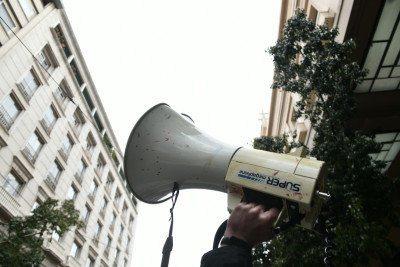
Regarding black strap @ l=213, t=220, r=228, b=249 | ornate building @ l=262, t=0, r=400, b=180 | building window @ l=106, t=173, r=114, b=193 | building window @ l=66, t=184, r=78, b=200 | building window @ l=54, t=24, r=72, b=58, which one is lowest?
black strap @ l=213, t=220, r=228, b=249

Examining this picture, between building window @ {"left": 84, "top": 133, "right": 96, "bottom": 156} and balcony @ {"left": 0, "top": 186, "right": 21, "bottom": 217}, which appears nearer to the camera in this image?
balcony @ {"left": 0, "top": 186, "right": 21, "bottom": 217}

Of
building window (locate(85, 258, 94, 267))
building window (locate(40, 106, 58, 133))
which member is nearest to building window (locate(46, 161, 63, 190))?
building window (locate(40, 106, 58, 133))

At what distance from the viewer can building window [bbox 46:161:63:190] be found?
15442 mm

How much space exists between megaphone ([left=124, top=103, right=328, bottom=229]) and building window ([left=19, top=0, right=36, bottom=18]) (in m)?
15.6

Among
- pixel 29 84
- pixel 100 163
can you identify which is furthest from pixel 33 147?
pixel 100 163

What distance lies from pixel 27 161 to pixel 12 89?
3.29 metres

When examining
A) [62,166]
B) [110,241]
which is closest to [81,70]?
[62,166]

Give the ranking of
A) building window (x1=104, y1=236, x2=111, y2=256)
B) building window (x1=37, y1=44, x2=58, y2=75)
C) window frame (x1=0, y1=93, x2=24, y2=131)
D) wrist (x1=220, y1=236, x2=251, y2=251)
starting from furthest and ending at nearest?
building window (x1=104, y1=236, x2=111, y2=256), building window (x1=37, y1=44, x2=58, y2=75), window frame (x1=0, y1=93, x2=24, y2=131), wrist (x1=220, y1=236, x2=251, y2=251)

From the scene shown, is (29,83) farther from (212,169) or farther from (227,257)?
(227,257)

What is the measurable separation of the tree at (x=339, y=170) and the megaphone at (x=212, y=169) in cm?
319

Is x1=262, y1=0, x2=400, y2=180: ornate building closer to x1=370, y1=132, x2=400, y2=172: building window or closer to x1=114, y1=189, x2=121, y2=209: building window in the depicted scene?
x1=370, y1=132, x2=400, y2=172: building window

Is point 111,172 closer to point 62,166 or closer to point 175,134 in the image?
point 62,166

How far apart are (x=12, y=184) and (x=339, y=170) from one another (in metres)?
13.0

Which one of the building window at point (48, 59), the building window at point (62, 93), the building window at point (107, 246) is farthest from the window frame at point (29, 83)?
the building window at point (107, 246)
